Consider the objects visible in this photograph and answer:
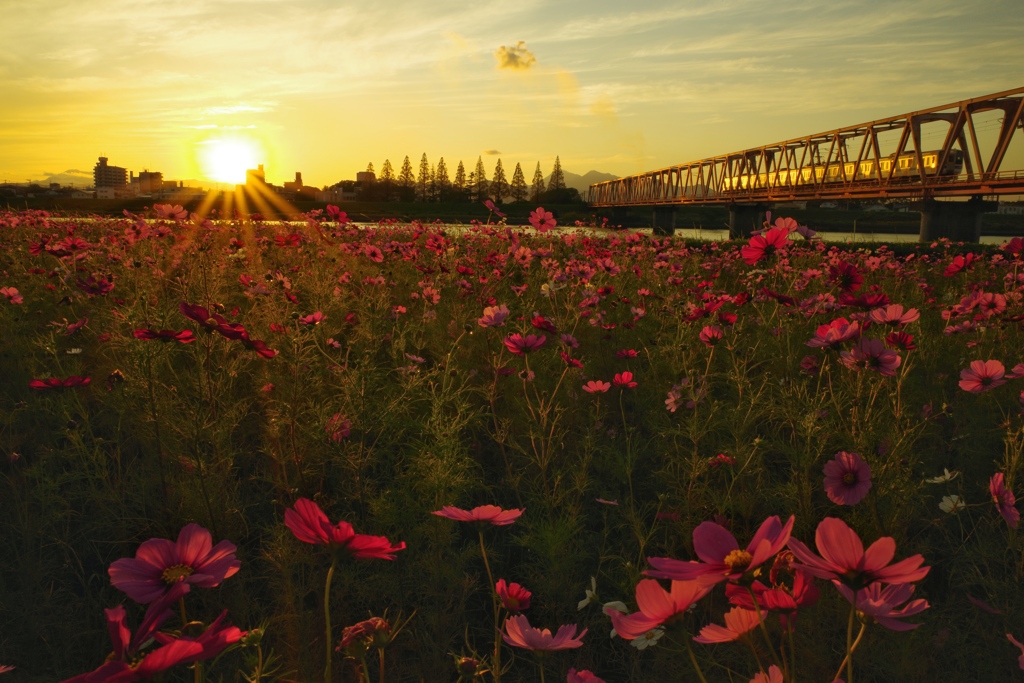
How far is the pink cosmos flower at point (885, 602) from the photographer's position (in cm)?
59

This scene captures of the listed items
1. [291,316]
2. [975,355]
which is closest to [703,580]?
[291,316]

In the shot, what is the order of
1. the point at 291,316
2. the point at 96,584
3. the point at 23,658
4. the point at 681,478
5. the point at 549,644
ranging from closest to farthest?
the point at 549,644
the point at 23,658
the point at 96,584
the point at 681,478
the point at 291,316

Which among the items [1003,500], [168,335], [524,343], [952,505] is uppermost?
[168,335]

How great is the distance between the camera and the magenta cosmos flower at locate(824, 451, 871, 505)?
48.1 inches

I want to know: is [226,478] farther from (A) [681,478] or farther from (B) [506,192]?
(B) [506,192]

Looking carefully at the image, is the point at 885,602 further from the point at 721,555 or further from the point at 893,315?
the point at 893,315

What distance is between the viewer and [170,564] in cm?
70

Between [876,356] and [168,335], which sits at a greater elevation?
[168,335]

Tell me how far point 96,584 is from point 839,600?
181cm

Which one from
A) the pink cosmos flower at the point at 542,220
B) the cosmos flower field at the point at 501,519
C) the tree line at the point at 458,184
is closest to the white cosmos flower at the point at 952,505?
the cosmos flower field at the point at 501,519

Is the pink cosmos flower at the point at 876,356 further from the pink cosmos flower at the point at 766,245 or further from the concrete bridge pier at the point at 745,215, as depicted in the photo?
the concrete bridge pier at the point at 745,215

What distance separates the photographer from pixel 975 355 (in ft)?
10.1

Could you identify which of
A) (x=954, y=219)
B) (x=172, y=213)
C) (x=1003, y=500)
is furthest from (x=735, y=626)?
(x=954, y=219)

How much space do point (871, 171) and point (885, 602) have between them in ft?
116
